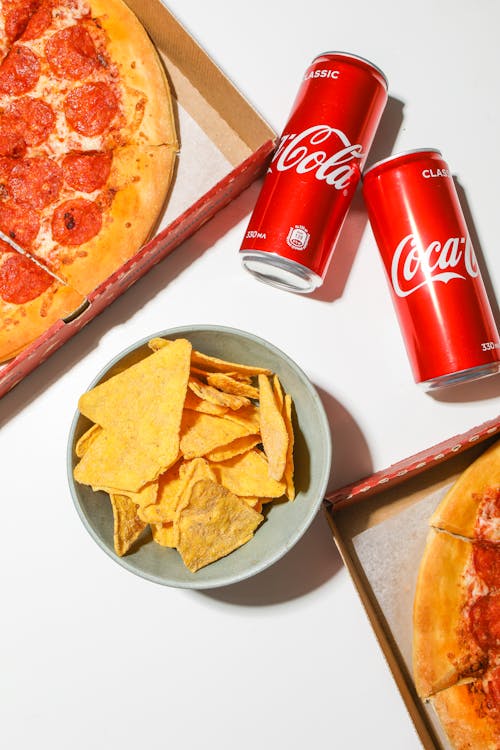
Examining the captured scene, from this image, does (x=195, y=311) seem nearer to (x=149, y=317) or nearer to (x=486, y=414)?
(x=149, y=317)

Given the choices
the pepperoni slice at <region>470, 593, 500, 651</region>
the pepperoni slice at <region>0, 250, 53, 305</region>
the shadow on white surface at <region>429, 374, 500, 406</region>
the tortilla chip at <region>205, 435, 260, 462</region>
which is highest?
the pepperoni slice at <region>0, 250, 53, 305</region>

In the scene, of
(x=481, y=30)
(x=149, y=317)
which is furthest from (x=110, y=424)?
(x=481, y=30)

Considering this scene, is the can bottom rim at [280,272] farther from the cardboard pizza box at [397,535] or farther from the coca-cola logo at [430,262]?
the cardboard pizza box at [397,535]

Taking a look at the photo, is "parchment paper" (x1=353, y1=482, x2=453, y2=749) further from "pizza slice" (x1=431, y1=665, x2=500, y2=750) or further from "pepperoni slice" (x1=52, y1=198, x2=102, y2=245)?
"pepperoni slice" (x1=52, y1=198, x2=102, y2=245)

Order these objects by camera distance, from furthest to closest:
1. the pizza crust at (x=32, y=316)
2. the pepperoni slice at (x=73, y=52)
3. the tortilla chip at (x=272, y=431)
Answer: the pepperoni slice at (x=73, y=52)
the pizza crust at (x=32, y=316)
the tortilla chip at (x=272, y=431)

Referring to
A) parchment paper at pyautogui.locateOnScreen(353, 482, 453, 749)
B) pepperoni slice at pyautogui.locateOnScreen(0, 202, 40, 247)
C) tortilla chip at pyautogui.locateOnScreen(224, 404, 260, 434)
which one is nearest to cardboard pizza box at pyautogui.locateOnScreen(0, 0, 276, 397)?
pepperoni slice at pyautogui.locateOnScreen(0, 202, 40, 247)

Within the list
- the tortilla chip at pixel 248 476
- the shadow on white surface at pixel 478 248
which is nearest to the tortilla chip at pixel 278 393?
the tortilla chip at pixel 248 476

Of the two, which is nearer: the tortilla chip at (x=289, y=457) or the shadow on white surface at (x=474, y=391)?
the tortilla chip at (x=289, y=457)
